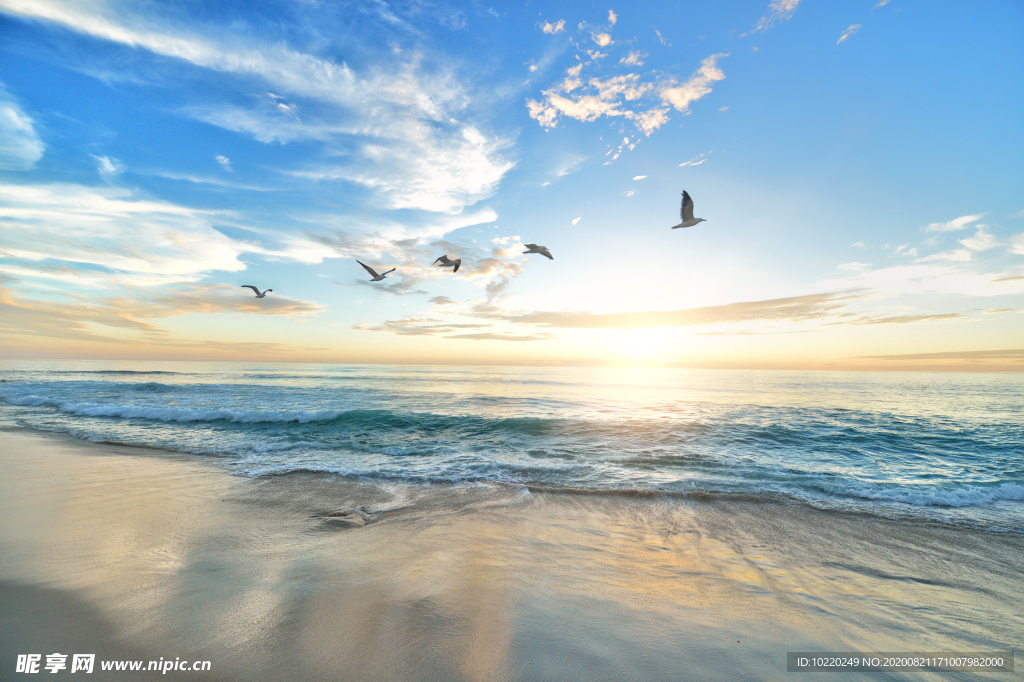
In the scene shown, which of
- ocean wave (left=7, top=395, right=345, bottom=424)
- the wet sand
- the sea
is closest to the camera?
the wet sand

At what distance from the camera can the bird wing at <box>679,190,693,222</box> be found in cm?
925

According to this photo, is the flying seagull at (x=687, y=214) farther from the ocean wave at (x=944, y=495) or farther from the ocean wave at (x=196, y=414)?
the ocean wave at (x=196, y=414)

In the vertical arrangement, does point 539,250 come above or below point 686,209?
below

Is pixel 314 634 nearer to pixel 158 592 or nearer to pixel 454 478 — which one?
pixel 158 592

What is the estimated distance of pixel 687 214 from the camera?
941 centimetres

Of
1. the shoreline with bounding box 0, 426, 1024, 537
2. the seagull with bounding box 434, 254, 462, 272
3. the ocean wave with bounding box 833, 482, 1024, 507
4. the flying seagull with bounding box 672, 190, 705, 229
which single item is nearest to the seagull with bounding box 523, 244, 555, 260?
the seagull with bounding box 434, 254, 462, 272

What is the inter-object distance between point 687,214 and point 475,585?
8.92 meters

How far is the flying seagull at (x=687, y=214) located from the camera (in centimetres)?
925

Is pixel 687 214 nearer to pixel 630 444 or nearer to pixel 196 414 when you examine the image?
pixel 630 444

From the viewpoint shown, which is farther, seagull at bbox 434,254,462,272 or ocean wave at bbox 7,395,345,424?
ocean wave at bbox 7,395,345,424

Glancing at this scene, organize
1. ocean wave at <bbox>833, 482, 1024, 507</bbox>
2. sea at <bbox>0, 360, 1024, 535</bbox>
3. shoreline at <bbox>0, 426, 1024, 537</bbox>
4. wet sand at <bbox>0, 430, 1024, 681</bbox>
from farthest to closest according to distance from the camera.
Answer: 1. sea at <bbox>0, 360, 1024, 535</bbox>
2. ocean wave at <bbox>833, 482, 1024, 507</bbox>
3. shoreline at <bbox>0, 426, 1024, 537</bbox>
4. wet sand at <bbox>0, 430, 1024, 681</bbox>

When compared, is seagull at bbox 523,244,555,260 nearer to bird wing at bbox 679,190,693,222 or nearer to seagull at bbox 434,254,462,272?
seagull at bbox 434,254,462,272

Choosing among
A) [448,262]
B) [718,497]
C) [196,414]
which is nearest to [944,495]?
[718,497]

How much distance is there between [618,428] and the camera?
50.3ft
